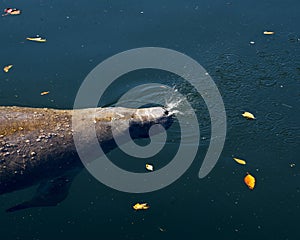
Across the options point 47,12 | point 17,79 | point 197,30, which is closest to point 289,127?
point 197,30

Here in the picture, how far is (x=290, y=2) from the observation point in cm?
1187

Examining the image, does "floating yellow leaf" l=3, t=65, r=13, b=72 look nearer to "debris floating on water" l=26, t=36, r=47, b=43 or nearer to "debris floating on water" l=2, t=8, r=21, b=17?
"debris floating on water" l=26, t=36, r=47, b=43

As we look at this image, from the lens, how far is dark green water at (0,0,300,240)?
701 centimetres

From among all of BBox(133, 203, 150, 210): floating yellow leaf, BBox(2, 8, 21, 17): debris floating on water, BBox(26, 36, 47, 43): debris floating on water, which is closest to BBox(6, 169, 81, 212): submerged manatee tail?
BBox(133, 203, 150, 210): floating yellow leaf

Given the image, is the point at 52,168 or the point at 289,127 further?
the point at 289,127

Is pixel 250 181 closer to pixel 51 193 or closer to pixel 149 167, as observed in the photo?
pixel 149 167

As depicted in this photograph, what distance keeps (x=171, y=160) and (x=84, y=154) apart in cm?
163

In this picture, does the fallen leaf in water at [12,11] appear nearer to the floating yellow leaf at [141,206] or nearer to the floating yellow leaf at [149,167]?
the floating yellow leaf at [149,167]

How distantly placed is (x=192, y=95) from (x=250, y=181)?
2516 mm

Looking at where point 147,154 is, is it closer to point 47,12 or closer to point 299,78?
point 299,78

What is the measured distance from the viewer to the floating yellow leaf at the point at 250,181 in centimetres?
736

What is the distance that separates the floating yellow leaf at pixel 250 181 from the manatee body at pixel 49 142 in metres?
1.96

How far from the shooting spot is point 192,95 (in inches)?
359

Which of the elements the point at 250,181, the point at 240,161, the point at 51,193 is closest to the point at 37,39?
the point at 51,193
